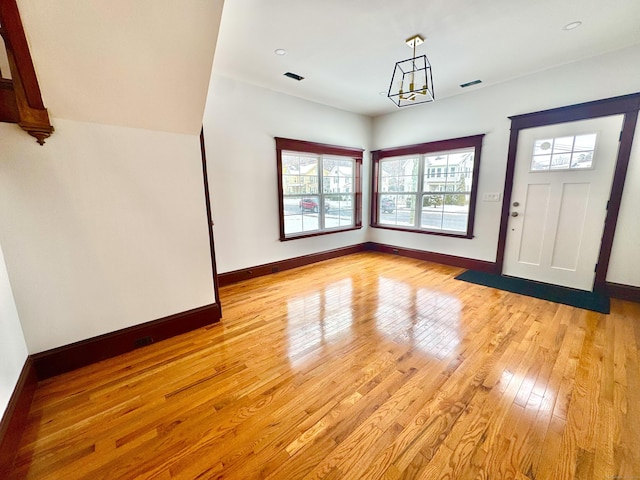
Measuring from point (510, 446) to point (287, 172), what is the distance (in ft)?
12.7

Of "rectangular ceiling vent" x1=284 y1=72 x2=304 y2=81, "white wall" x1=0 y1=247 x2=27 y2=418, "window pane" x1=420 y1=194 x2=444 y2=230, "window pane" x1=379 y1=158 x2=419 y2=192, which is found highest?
"rectangular ceiling vent" x1=284 y1=72 x2=304 y2=81

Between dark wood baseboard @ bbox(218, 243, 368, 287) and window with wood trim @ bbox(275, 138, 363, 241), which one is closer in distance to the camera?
dark wood baseboard @ bbox(218, 243, 368, 287)

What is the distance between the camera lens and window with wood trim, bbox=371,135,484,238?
415 centimetres

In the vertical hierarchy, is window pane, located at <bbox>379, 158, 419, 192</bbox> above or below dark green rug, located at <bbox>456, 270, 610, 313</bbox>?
above

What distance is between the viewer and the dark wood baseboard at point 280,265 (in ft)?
12.1

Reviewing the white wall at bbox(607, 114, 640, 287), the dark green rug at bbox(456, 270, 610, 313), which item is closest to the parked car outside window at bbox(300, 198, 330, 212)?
the dark green rug at bbox(456, 270, 610, 313)

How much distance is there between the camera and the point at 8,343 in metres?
1.50

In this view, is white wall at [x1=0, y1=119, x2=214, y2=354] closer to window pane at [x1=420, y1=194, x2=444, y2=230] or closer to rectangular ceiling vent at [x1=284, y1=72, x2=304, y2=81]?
rectangular ceiling vent at [x1=284, y1=72, x2=304, y2=81]

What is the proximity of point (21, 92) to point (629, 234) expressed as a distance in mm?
5524

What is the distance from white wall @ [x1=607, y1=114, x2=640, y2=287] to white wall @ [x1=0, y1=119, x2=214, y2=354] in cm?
455

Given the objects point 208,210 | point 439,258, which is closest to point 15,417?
point 208,210

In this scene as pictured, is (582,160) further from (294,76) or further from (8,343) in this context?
(8,343)

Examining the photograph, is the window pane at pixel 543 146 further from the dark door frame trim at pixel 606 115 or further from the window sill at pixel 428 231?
the window sill at pixel 428 231

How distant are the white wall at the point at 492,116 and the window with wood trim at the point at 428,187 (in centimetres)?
13
